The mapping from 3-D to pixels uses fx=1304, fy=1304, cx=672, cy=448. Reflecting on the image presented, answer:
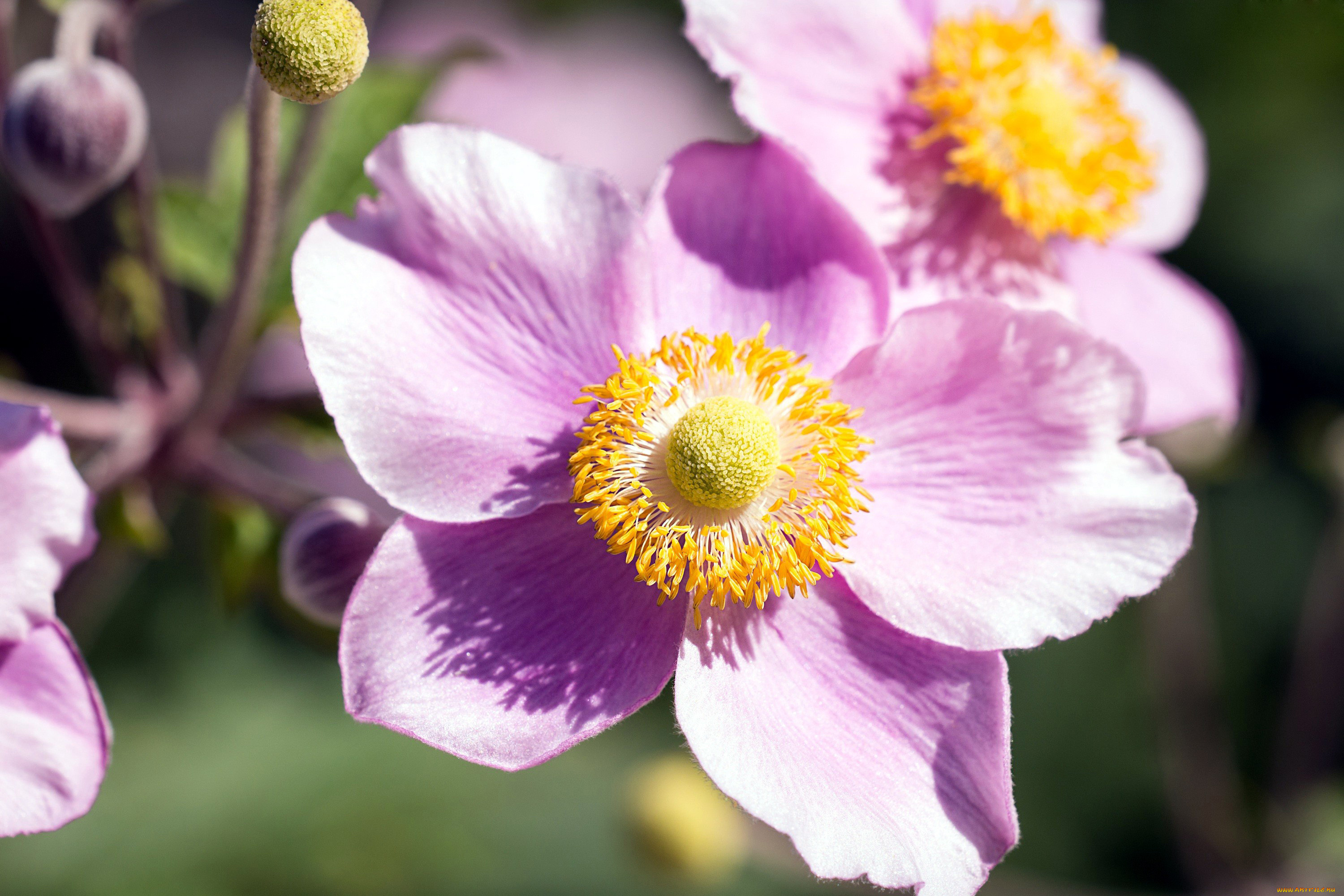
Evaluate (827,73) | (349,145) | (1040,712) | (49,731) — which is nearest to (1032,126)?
(827,73)

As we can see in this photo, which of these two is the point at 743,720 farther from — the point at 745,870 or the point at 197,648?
the point at 197,648

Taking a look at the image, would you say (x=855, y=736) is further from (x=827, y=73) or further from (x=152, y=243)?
(x=152, y=243)

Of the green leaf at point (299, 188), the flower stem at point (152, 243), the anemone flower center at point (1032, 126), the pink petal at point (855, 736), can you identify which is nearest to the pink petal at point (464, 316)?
the pink petal at point (855, 736)

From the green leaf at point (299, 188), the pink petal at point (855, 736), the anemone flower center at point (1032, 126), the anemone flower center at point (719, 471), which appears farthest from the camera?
the green leaf at point (299, 188)

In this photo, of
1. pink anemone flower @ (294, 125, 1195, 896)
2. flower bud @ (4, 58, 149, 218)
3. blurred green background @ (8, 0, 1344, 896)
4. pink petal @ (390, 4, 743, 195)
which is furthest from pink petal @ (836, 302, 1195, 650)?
pink petal @ (390, 4, 743, 195)

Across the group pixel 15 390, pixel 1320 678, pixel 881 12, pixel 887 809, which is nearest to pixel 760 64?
pixel 881 12

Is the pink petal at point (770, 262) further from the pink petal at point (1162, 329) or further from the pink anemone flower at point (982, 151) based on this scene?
the pink petal at point (1162, 329)
